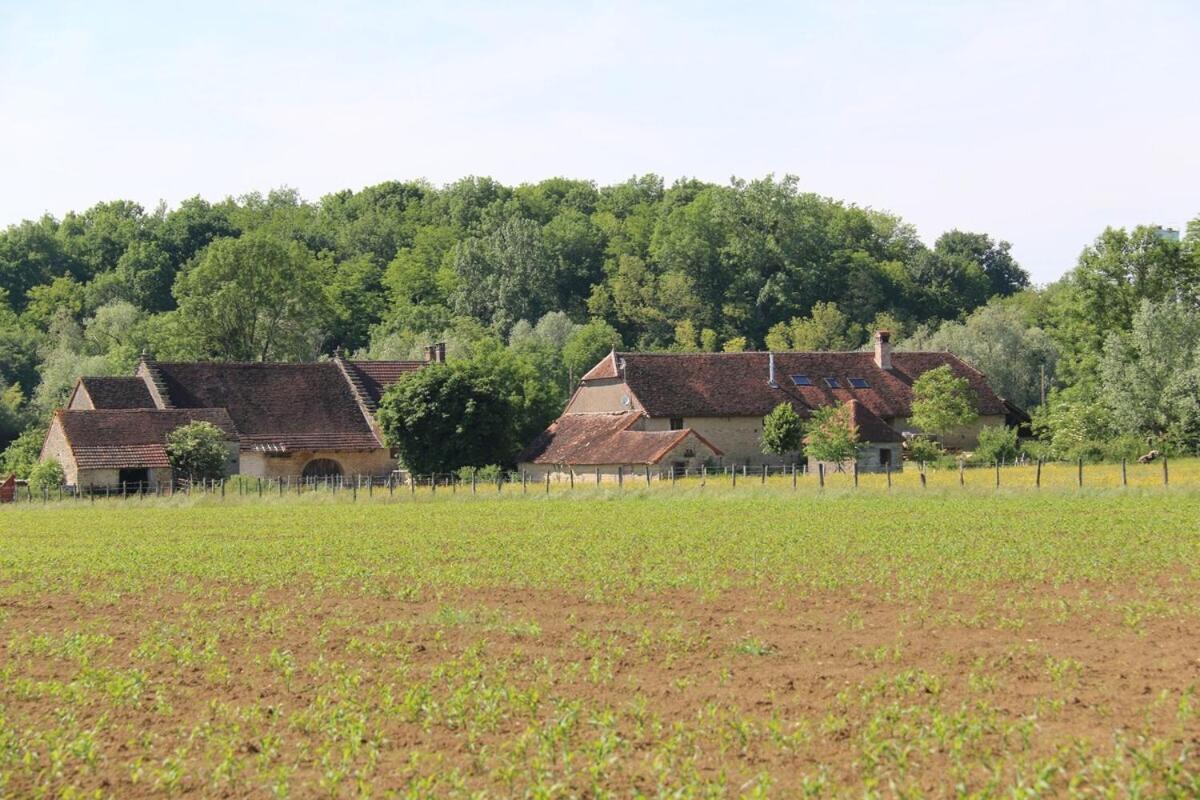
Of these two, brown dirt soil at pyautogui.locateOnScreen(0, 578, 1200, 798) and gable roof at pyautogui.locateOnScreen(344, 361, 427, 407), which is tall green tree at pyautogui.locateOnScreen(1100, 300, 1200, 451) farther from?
brown dirt soil at pyautogui.locateOnScreen(0, 578, 1200, 798)

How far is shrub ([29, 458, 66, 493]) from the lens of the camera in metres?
60.0

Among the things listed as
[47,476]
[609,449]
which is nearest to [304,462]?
[47,476]

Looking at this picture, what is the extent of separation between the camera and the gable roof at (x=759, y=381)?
6844 centimetres

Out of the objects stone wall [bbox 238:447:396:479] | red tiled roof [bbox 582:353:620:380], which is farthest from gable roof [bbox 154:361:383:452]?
red tiled roof [bbox 582:353:620:380]

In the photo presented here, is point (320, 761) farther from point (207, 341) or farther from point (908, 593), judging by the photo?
point (207, 341)

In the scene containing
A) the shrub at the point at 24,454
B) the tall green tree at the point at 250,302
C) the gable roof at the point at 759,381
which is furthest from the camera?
the tall green tree at the point at 250,302

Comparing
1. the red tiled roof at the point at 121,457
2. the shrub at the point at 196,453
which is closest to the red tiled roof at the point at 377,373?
the shrub at the point at 196,453

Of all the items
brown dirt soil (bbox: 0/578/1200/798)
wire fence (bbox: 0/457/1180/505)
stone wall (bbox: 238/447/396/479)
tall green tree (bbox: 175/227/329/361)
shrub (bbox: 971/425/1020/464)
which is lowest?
brown dirt soil (bbox: 0/578/1200/798)

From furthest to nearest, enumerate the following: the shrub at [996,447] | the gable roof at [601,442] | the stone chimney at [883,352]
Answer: the stone chimney at [883,352], the shrub at [996,447], the gable roof at [601,442]

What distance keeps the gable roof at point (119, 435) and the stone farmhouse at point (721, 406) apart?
1593cm

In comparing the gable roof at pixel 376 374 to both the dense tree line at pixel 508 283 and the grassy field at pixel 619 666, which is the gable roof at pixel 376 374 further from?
the grassy field at pixel 619 666

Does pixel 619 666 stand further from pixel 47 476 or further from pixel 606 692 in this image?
pixel 47 476

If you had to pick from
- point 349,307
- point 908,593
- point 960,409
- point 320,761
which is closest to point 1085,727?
point 320,761

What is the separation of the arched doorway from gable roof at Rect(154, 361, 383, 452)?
1034mm
